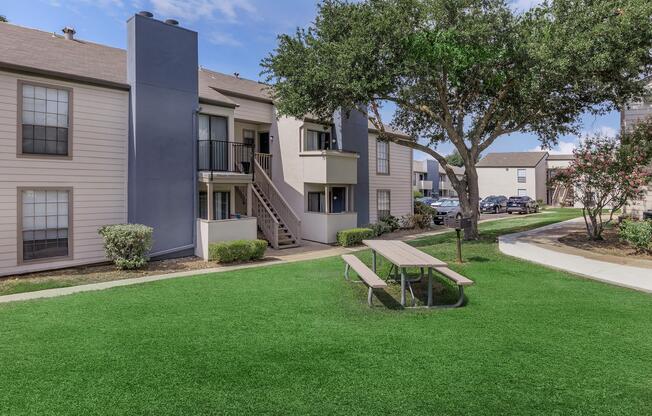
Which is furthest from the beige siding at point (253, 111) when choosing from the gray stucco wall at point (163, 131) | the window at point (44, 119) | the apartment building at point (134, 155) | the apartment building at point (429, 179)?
the apartment building at point (429, 179)

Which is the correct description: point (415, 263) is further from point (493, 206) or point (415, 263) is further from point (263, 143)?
point (493, 206)

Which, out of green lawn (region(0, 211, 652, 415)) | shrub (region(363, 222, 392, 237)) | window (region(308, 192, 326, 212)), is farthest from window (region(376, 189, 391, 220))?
green lawn (region(0, 211, 652, 415))

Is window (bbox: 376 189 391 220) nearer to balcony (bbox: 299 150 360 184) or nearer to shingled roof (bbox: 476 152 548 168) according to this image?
balcony (bbox: 299 150 360 184)

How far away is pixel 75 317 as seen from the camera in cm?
671

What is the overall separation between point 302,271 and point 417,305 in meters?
4.08

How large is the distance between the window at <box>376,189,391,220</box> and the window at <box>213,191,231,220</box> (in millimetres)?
9330

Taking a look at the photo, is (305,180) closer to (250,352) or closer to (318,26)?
(318,26)

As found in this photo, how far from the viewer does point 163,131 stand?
45.5 feet

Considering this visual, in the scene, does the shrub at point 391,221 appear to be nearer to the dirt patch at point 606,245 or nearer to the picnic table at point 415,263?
Result: the dirt patch at point 606,245

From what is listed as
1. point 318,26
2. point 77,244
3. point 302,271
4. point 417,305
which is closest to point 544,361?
point 417,305

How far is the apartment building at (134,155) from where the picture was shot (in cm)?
1144

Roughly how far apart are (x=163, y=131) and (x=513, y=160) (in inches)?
2011

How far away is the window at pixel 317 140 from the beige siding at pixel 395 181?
10.3ft

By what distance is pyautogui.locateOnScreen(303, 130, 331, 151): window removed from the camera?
19.5m
